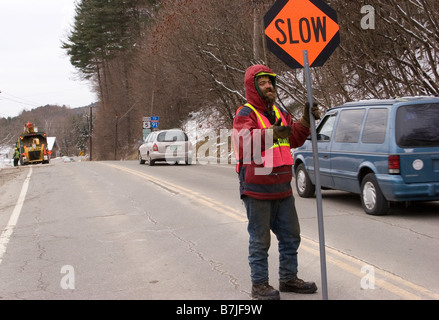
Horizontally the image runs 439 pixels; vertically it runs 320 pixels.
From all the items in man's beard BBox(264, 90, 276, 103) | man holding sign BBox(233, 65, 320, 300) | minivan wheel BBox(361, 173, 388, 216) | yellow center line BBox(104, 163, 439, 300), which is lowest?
yellow center line BBox(104, 163, 439, 300)

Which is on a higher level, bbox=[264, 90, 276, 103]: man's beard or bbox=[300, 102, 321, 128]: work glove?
bbox=[264, 90, 276, 103]: man's beard

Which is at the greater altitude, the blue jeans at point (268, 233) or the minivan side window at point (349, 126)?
the minivan side window at point (349, 126)

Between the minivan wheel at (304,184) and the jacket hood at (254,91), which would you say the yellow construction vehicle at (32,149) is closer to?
the minivan wheel at (304,184)

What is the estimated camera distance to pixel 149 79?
1800 inches

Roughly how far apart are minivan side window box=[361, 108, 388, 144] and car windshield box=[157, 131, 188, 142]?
15.3m

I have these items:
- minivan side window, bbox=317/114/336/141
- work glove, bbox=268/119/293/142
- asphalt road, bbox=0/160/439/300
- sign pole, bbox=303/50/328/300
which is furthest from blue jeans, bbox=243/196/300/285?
minivan side window, bbox=317/114/336/141

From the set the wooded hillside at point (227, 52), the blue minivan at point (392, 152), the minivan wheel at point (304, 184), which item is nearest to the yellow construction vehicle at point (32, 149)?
the wooded hillside at point (227, 52)

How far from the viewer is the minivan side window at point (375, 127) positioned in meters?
8.71

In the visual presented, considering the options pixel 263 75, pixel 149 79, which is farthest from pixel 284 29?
pixel 149 79

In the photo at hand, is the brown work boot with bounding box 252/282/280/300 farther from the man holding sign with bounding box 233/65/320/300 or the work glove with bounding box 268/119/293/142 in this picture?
the work glove with bounding box 268/119/293/142

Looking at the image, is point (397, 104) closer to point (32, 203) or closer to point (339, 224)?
point (339, 224)

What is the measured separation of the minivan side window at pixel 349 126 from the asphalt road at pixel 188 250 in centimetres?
131

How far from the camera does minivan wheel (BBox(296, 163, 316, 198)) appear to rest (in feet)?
36.0

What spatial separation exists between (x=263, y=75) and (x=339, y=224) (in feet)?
13.9
